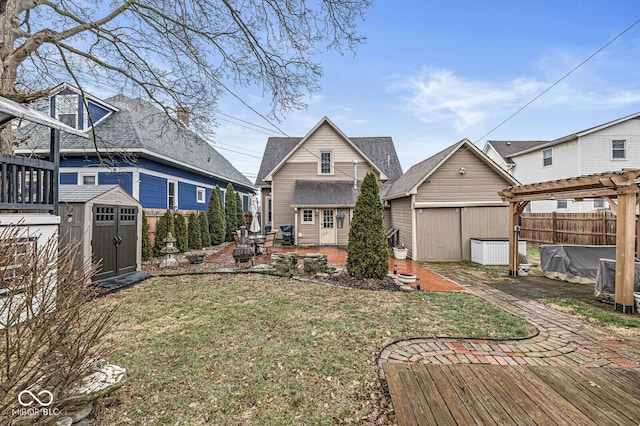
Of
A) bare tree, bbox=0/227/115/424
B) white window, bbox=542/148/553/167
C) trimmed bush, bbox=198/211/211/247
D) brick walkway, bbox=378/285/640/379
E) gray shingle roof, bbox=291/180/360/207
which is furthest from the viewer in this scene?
white window, bbox=542/148/553/167

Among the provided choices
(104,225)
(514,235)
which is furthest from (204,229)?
(514,235)

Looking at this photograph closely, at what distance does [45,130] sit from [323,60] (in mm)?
14771

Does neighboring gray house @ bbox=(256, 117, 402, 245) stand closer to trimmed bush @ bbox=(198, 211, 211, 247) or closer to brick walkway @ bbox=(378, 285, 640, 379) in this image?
trimmed bush @ bbox=(198, 211, 211, 247)

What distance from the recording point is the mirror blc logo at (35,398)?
1870 millimetres

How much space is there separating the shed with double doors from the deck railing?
1150 millimetres

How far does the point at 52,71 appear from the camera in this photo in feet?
26.1

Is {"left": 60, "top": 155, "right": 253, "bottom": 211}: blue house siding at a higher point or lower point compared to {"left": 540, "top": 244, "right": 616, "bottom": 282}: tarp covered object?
higher

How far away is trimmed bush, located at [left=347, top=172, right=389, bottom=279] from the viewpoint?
7.96 meters

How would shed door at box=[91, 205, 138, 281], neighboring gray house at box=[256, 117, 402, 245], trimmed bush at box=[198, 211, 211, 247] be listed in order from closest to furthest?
shed door at box=[91, 205, 138, 281]
trimmed bush at box=[198, 211, 211, 247]
neighboring gray house at box=[256, 117, 402, 245]

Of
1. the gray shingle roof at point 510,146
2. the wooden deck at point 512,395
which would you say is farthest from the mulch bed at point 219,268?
the gray shingle roof at point 510,146

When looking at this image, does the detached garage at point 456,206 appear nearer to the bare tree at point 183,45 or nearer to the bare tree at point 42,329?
the bare tree at point 183,45

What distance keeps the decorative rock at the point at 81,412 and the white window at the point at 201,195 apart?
15.6 metres

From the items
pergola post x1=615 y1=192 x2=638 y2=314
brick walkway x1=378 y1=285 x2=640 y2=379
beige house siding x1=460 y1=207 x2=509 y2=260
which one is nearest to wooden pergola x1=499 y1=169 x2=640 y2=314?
pergola post x1=615 y1=192 x2=638 y2=314

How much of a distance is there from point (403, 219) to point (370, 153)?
9.40 meters
